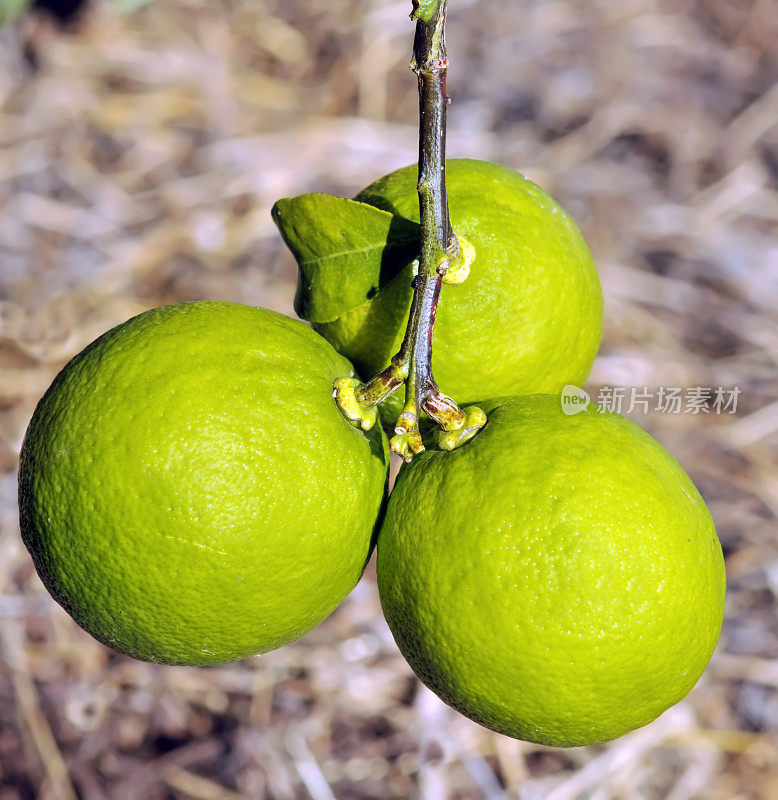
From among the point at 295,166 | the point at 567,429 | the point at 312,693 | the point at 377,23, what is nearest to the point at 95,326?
the point at 295,166

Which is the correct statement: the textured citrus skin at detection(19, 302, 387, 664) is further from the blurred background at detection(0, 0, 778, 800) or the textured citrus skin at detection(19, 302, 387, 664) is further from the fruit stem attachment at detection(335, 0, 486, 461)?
the blurred background at detection(0, 0, 778, 800)

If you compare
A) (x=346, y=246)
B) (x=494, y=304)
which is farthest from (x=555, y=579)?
(x=346, y=246)

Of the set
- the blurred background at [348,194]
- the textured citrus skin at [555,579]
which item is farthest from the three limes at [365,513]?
the blurred background at [348,194]

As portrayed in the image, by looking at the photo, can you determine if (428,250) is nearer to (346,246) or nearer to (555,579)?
(346,246)

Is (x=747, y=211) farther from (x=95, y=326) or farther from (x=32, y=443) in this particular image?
(x=32, y=443)

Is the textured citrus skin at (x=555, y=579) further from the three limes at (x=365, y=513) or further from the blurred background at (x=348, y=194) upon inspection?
the blurred background at (x=348, y=194)
